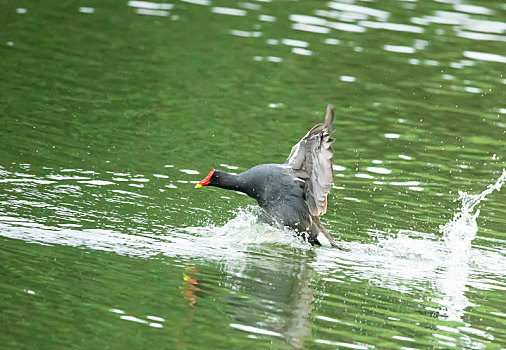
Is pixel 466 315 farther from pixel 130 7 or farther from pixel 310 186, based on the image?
pixel 130 7

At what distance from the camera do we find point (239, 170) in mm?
11258

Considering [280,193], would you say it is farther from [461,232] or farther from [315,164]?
[461,232]

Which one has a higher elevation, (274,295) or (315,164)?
(315,164)

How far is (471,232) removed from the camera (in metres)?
9.61

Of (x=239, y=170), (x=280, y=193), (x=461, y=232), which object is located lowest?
(x=239, y=170)

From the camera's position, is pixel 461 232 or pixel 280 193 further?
pixel 461 232

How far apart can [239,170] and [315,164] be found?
2.09m

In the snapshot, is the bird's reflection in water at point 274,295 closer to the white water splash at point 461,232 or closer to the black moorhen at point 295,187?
the black moorhen at point 295,187

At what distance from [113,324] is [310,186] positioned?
349 centimetres

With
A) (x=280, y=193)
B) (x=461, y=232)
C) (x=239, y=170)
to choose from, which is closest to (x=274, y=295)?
(x=280, y=193)

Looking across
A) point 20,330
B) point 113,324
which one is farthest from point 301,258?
point 20,330

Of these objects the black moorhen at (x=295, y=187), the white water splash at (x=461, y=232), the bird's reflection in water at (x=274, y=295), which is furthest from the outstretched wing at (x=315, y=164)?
the white water splash at (x=461, y=232)

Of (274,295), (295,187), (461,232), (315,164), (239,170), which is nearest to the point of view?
(274,295)

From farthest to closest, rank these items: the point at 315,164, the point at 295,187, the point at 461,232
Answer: the point at 461,232
the point at 295,187
the point at 315,164
